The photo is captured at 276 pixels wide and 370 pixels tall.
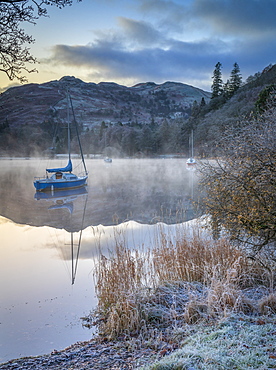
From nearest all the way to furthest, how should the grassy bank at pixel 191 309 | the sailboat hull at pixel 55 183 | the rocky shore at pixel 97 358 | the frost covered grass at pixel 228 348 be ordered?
the frost covered grass at pixel 228 348
the grassy bank at pixel 191 309
the rocky shore at pixel 97 358
the sailboat hull at pixel 55 183

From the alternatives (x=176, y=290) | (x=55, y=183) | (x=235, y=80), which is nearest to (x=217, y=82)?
(x=235, y=80)

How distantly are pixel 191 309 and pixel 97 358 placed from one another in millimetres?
1807

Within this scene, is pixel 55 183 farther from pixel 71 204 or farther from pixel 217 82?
pixel 217 82

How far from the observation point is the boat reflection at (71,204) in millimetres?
10968

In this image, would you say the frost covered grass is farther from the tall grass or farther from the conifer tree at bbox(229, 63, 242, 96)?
the conifer tree at bbox(229, 63, 242, 96)

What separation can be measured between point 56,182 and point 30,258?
1994 cm

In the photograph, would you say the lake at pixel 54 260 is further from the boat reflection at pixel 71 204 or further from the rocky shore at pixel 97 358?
the rocky shore at pixel 97 358

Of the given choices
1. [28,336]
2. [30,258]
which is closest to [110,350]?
[28,336]

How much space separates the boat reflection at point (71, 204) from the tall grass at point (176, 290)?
2109mm

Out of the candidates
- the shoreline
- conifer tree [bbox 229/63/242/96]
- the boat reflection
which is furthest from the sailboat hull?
conifer tree [bbox 229/63/242/96]

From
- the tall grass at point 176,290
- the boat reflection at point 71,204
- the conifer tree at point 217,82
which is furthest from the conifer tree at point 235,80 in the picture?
the tall grass at point 176,290

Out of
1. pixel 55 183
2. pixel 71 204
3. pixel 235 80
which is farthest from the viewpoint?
pixel 235 80

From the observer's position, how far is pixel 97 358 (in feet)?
15.5

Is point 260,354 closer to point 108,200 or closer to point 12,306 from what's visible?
point 12,306
